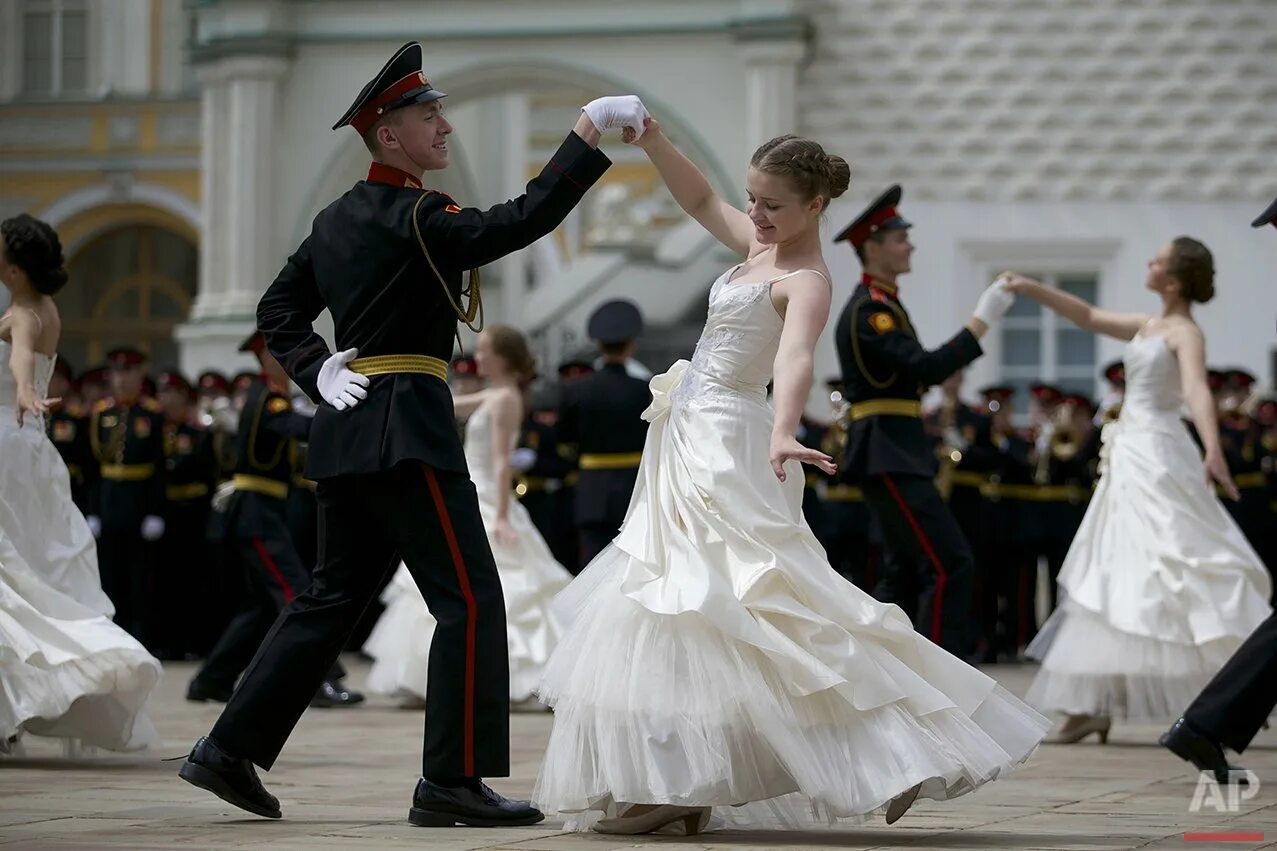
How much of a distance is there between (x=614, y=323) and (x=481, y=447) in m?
0.89

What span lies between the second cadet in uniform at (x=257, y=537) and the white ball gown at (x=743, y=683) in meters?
4.48

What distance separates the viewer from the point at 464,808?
5301 mm

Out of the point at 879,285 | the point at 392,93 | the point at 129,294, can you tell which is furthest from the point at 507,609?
the point at 129,294

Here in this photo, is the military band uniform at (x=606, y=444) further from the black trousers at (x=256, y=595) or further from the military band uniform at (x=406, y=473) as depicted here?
the military band uniform at (x=406, y=473)

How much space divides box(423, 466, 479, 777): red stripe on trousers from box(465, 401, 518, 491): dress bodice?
→ 4675mm

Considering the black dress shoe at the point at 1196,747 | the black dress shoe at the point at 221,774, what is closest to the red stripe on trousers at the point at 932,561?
the black dress shoe at the point at 1196,747

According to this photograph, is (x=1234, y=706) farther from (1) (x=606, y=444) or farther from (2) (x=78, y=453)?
(2) (x=78, y=453)

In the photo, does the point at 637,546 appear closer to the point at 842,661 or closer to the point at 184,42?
the point at 842,661

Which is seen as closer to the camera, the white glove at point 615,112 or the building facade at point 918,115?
the white glove at point 615,112

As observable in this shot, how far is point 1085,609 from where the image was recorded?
821cm

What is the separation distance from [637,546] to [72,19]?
20.6m

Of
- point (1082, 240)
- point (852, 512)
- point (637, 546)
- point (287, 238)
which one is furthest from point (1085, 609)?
point (287, 238)

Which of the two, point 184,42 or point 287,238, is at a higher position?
point 184,42

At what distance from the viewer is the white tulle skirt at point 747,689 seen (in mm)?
4969
